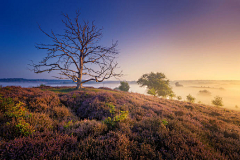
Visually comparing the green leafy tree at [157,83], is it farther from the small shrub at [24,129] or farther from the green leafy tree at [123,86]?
the small shrub at [24,129]

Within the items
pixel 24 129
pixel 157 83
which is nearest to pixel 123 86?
pixel 157 83

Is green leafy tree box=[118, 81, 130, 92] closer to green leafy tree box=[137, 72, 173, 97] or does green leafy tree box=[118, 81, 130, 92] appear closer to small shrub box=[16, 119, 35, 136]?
green leafy tree box=[137, 72, 173, 97]

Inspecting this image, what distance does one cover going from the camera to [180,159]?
226 centimetres

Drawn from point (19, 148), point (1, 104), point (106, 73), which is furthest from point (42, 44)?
point (19, 148)

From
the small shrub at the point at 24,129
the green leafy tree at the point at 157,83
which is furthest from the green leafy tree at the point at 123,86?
the small shrub at the point at 24,129

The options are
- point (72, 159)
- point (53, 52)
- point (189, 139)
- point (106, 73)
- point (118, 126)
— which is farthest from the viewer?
point (106, 73)

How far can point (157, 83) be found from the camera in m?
33.0

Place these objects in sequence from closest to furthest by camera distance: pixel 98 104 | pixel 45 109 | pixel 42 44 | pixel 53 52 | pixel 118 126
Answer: pixel 118 126 < pixel 45 109 < pixel 98 104 < pixel 42 44 < pixel 53 52

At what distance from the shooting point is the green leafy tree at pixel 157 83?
32875 millimetres

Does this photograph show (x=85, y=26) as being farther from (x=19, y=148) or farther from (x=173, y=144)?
(x=173, y=144)

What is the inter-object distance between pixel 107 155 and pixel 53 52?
45.3ft

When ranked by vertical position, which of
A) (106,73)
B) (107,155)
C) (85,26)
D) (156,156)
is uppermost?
(85,26)

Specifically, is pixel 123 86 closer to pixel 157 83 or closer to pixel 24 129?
pixel 157 83

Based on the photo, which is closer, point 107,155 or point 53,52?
point 107,155
